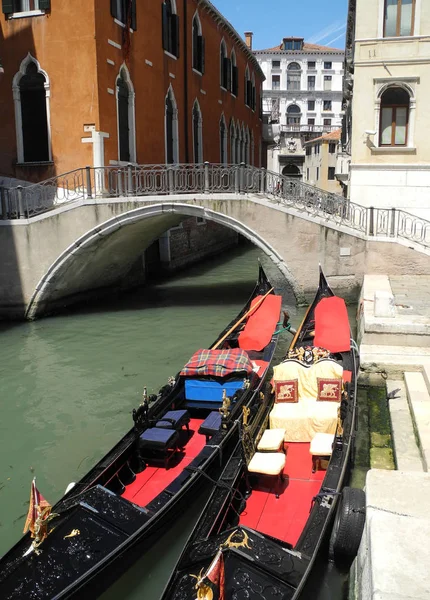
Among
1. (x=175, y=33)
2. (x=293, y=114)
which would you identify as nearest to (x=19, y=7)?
A: (x=175, y=33)

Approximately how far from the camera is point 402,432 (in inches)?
200

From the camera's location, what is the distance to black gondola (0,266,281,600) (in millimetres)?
3439

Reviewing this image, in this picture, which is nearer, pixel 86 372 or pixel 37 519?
pixel 37 519

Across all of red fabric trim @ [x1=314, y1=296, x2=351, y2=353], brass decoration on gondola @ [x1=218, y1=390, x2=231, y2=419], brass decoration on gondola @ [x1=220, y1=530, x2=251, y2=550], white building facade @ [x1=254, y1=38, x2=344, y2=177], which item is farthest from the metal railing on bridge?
white building facade @ [x1=254, y1=38, x2=344, y2=177]

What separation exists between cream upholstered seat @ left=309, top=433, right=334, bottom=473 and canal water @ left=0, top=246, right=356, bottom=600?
A: 101 cm

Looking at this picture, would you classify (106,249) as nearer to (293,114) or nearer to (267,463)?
(267,463)

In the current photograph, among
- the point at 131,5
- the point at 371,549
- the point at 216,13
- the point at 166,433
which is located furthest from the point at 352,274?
the point at 216,13

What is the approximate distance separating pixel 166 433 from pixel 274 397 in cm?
124

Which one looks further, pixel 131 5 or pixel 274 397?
pixel 131 5

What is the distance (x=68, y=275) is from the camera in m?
11.4

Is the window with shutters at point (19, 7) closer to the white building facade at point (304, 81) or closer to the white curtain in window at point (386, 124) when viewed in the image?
the white curtain in window at point (386, 124)

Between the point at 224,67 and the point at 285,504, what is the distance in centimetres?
1695

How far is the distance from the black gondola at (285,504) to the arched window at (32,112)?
312 inches

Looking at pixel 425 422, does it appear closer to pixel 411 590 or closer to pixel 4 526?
pixel 411 590
